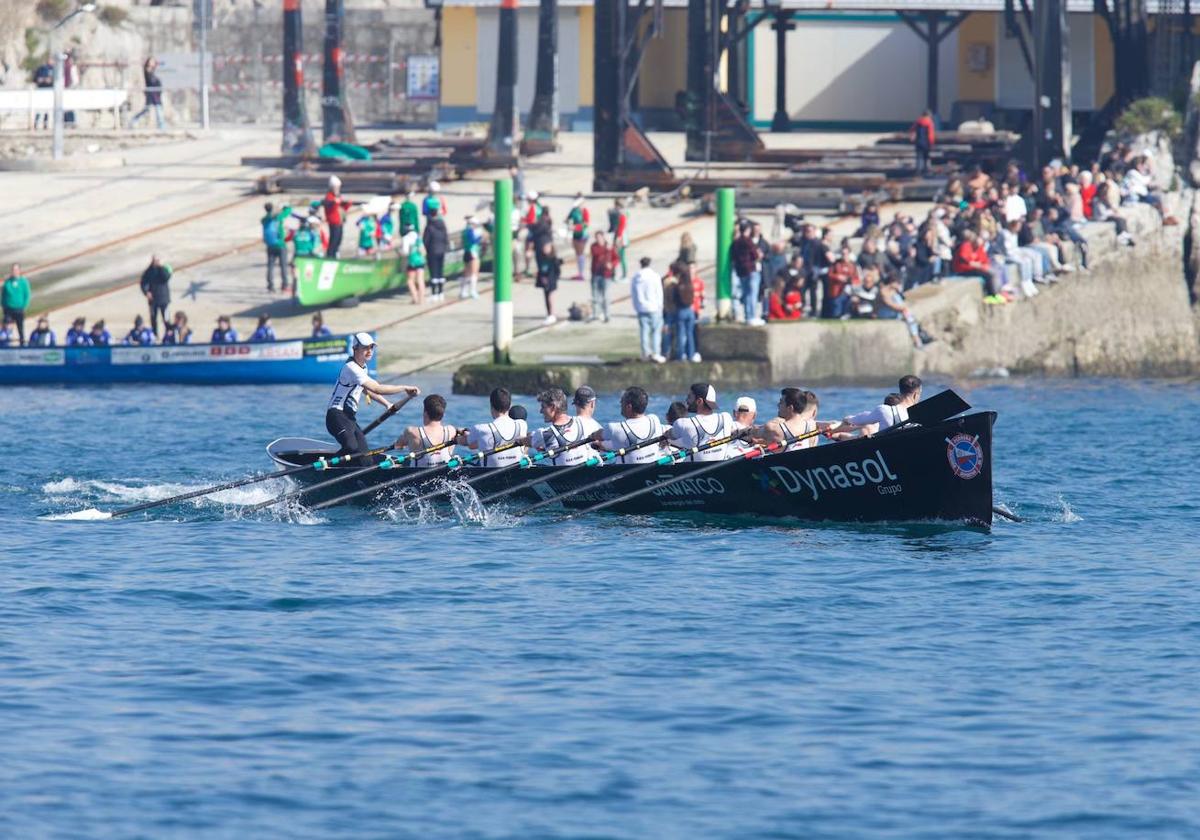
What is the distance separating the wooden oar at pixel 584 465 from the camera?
22.1m

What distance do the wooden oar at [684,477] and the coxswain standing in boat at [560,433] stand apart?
0.60 metres

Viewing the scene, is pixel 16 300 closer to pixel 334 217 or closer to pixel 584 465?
pixel 334 217

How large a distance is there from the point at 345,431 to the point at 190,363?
Answer: 533 inches

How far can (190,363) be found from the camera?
36312mm

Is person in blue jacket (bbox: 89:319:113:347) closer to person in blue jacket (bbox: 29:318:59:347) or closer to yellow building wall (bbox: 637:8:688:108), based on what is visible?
person in blue jacket (bbox: 29:318:59:347)

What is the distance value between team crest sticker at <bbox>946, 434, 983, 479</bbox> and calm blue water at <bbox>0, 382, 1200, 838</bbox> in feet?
3.06

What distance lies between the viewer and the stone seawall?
3500 cm

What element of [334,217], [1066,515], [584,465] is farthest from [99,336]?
[1066,515]

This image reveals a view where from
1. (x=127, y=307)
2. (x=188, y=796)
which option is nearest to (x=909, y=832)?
(x=188, y=796)

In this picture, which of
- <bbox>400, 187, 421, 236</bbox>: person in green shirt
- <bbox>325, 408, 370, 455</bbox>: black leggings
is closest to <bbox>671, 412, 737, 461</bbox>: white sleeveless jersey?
<bbox>325, 408, 370, 455</bbox>: black leggings

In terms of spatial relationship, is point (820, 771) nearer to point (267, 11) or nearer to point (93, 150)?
point (93, 150)

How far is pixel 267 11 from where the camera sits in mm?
64625

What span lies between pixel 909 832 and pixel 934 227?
80.2 ft

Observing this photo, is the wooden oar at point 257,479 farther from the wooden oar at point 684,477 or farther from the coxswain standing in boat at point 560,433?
the wooden oar at point 684,477
